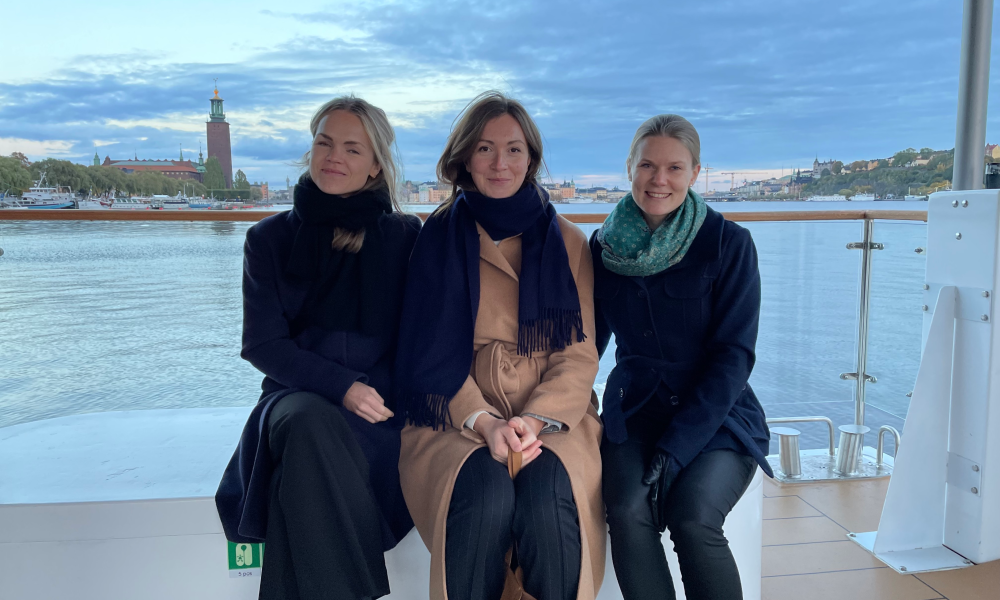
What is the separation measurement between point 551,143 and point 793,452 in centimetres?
174

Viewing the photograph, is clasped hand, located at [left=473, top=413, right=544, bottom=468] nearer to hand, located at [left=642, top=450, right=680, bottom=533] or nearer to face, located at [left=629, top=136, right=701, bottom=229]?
hand, located at [left=642, top=450, right=680, bottom=533]

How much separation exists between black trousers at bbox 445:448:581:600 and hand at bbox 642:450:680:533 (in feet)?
0.59

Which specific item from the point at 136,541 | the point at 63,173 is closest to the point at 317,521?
the point at 136,541

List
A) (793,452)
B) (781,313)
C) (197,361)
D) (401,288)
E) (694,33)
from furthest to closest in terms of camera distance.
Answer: (694,33), (781,313), (793,452), (197,361), (401,288)

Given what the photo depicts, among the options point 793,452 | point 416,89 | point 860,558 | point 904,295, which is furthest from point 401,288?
point 904,295

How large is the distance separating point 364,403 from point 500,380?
329 mm

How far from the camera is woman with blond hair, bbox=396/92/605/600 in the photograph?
1197 millimetres

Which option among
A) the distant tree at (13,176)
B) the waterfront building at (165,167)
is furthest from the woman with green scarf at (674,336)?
the distant tree at (13,176)

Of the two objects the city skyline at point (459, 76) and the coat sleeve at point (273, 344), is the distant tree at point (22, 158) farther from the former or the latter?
the coat sleeve at point (273, 344)

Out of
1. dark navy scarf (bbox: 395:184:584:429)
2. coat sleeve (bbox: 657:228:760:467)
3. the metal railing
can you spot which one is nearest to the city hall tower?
the metal railing

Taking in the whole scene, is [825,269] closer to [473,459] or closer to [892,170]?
[892,170]

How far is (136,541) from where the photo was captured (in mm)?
1515

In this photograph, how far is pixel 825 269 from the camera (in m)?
2.80

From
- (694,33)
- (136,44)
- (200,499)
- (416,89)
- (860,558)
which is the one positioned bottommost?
(860,558)
